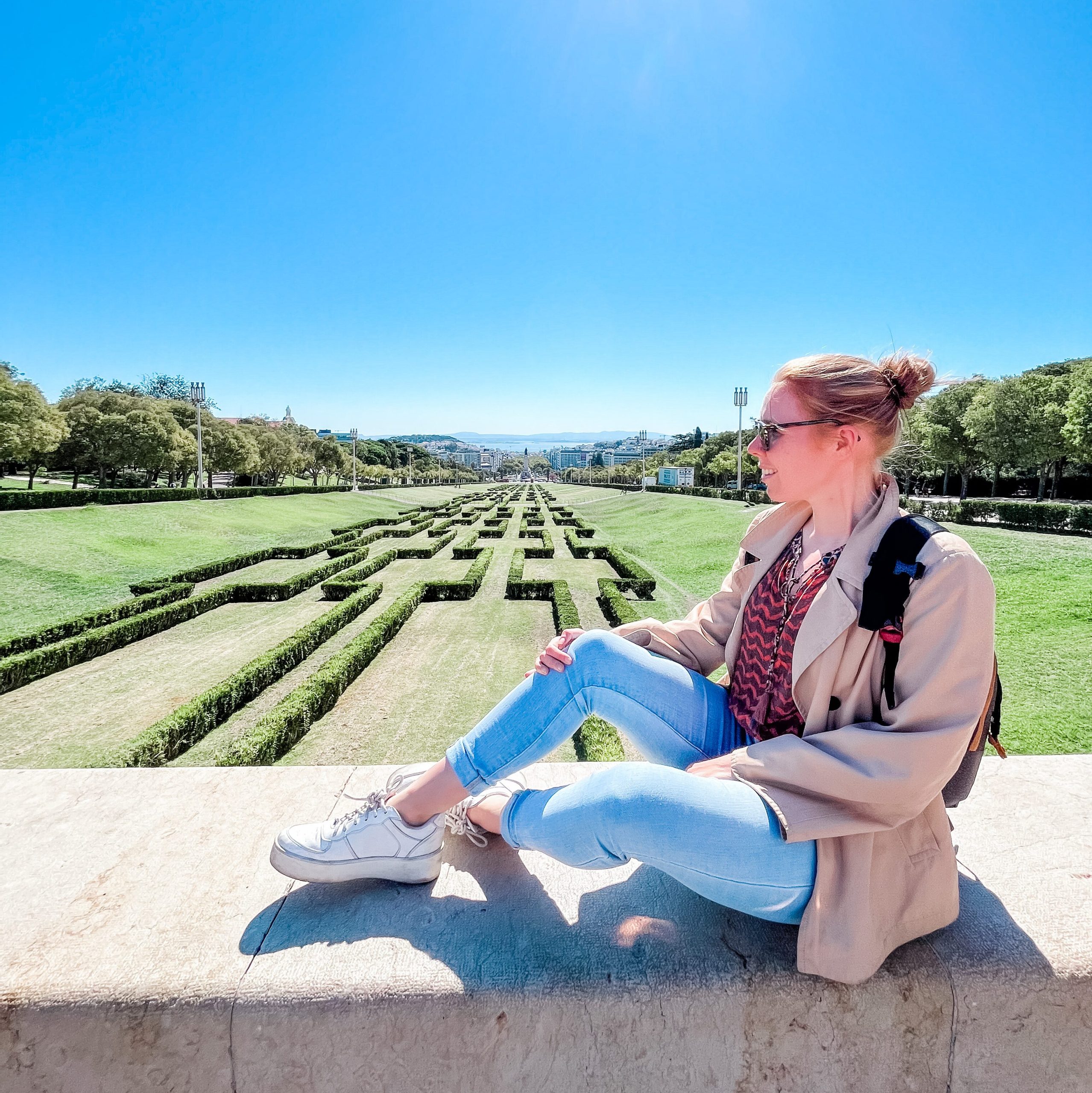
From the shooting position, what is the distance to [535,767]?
2.30 m

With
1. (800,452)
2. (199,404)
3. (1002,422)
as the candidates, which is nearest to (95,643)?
(800,452)

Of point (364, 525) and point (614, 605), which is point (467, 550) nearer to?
point (614, 605)

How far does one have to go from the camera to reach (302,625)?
441 inches

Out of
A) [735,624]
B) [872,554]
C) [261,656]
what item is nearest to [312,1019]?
[735,624]

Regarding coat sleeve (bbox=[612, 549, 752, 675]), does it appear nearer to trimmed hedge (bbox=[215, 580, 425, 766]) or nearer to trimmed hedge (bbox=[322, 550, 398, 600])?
trimmed hedge (bbox=[215, 580, 425, 766])

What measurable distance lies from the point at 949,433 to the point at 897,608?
3819cm

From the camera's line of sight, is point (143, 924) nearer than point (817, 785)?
No

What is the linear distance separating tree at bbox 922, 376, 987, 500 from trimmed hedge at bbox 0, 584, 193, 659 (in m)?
33.6

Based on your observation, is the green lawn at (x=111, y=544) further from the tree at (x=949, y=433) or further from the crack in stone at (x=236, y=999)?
the tree at (x=949, y=433)

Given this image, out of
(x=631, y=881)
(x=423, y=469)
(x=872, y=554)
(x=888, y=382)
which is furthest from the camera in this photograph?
(x=423, y=469)

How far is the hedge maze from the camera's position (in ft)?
19.8

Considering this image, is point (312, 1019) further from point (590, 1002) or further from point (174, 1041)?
point (590, 1002)

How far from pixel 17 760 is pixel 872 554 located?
7249 millimetres

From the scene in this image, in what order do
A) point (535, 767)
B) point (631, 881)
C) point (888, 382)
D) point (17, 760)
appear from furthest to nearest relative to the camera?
point (17, 760) < point (535, 767) < point (631, 881) < point (888, 382)
